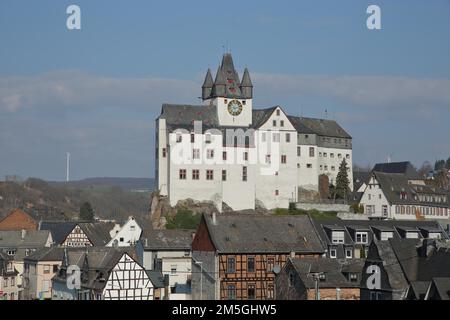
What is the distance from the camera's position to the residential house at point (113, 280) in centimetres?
6056

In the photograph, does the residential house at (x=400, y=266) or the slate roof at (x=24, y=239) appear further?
the slate roof at (x=24, y=239)

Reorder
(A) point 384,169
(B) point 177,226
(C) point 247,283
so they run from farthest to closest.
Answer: (A) point 384,169
(B) point 177,226
(C) point 247,283

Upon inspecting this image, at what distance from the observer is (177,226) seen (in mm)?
89438

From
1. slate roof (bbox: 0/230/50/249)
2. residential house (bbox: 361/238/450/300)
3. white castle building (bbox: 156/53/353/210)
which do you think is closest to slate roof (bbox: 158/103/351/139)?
white castle building (bbox: 156/53/353/210)

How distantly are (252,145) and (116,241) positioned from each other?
2127 cm

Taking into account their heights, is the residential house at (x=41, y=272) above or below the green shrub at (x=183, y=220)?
below

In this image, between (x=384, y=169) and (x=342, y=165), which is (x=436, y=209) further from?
(x=384, y=169)

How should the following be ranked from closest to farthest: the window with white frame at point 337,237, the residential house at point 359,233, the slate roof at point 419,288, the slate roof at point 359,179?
the slate roof at point 419,288 < the residential house at point 359,233 < the window with white frame at point 337,237 < the slate roof at point 359,179

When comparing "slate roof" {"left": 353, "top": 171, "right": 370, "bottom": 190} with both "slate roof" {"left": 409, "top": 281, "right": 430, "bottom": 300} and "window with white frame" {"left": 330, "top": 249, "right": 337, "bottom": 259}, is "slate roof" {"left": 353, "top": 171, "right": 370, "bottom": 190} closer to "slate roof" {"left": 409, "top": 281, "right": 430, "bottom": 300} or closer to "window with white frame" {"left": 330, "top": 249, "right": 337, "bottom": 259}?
"window with white frame" {"left": 330, "top": 249, "right": 337, "bottom": 259}

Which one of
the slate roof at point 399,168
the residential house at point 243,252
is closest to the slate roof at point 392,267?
the residential house at point 243,252

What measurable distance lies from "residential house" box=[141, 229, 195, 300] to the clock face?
25901mm

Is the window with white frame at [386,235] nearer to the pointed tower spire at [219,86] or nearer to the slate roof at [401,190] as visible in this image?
the slate roof at [401,190]
